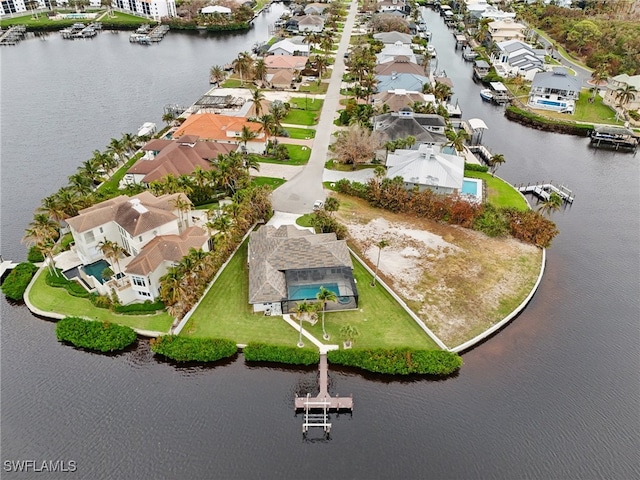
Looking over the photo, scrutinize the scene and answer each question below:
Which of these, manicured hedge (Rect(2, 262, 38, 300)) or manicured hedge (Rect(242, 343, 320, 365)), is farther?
manicured hedge (Rect(2, 262, 38, 300))

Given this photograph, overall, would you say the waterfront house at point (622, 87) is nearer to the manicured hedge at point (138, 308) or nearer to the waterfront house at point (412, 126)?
the waterfront house at point (412, 126)

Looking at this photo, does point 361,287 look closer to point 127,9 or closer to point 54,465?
point 54,465

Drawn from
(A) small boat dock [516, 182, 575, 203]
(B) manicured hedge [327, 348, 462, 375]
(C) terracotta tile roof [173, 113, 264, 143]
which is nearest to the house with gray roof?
(B) manicured hedge [327, 348, 462, 375]

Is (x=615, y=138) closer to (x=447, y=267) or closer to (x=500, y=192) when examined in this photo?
(x=500, y=192)

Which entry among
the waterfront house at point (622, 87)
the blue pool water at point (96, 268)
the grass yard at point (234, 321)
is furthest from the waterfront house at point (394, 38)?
the blue pool water at point (96, 268)

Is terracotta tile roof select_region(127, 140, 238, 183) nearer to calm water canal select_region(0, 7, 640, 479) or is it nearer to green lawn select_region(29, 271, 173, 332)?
calm water canal select_region(0, 7, 640, 479)

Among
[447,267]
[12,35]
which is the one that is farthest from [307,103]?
[12,35]

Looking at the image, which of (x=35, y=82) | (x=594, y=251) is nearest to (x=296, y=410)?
(x=594, y=251)
